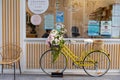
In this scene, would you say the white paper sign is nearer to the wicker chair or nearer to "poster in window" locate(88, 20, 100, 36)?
the wicker chair

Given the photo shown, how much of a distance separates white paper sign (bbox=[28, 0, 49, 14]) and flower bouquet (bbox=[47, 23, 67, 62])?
0.89m

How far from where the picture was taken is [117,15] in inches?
376

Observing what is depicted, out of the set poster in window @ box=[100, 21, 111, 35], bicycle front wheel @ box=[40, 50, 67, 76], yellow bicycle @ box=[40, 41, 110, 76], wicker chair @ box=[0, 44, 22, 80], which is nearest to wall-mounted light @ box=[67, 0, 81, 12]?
poster in window @ box=[100, 21, 111, 35]

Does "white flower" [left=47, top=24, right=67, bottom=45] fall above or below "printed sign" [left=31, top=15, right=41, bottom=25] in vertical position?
below

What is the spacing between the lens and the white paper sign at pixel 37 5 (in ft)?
31.1

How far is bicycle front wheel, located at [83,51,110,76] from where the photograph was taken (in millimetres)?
9125

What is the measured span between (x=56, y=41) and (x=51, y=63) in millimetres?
910

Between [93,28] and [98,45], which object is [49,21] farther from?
[98,45]

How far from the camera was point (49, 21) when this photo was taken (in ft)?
31.3

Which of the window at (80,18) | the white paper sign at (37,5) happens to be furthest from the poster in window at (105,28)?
the white paper sign at (37,5)

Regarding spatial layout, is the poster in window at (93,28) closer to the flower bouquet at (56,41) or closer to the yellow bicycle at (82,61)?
the yellow bicycle at (82,61)

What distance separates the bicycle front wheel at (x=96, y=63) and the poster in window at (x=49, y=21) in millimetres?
1405

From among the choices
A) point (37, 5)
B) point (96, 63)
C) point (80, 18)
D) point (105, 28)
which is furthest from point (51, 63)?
point (105, 28)

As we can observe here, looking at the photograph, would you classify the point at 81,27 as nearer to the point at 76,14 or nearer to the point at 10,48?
the point at 76,14
